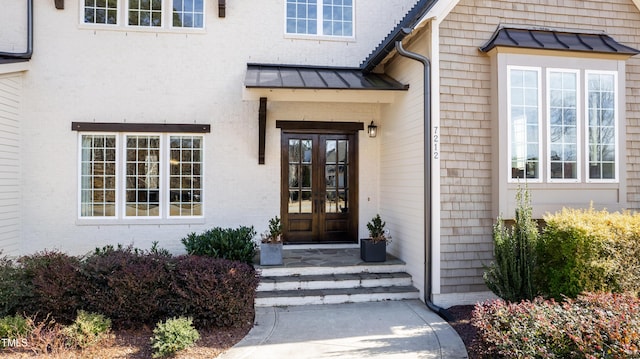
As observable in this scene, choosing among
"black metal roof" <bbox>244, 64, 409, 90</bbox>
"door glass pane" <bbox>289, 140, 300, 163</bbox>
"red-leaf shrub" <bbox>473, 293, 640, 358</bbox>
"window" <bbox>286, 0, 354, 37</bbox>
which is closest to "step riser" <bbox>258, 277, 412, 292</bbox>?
"red-leaf shrub" <bbox>473, 293, 640, 358</bbox>

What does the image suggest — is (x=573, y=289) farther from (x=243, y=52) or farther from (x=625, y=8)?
(x=243, y=52)

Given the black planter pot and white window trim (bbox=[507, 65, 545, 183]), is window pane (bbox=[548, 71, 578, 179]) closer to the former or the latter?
white window trim (bbox=[507, 65, 545, 183])

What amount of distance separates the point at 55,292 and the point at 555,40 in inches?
307

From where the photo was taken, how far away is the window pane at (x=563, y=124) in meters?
5.88

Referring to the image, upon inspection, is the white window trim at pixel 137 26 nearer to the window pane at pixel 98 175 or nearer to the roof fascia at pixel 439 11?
the window pane at pixel 98 175

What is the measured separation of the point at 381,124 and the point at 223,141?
3.28 metres

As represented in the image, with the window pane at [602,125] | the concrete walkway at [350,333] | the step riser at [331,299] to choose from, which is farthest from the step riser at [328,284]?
the window pane at [602,125]

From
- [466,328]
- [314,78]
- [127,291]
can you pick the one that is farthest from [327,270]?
[314,78]

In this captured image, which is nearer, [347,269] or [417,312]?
[417,312]

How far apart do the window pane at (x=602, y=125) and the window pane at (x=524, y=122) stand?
0.93 meters

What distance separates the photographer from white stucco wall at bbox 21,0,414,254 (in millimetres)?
7336

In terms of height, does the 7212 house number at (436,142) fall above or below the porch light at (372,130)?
below

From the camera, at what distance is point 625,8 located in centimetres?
630

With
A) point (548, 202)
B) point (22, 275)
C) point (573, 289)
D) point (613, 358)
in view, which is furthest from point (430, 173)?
point (22, 275)
